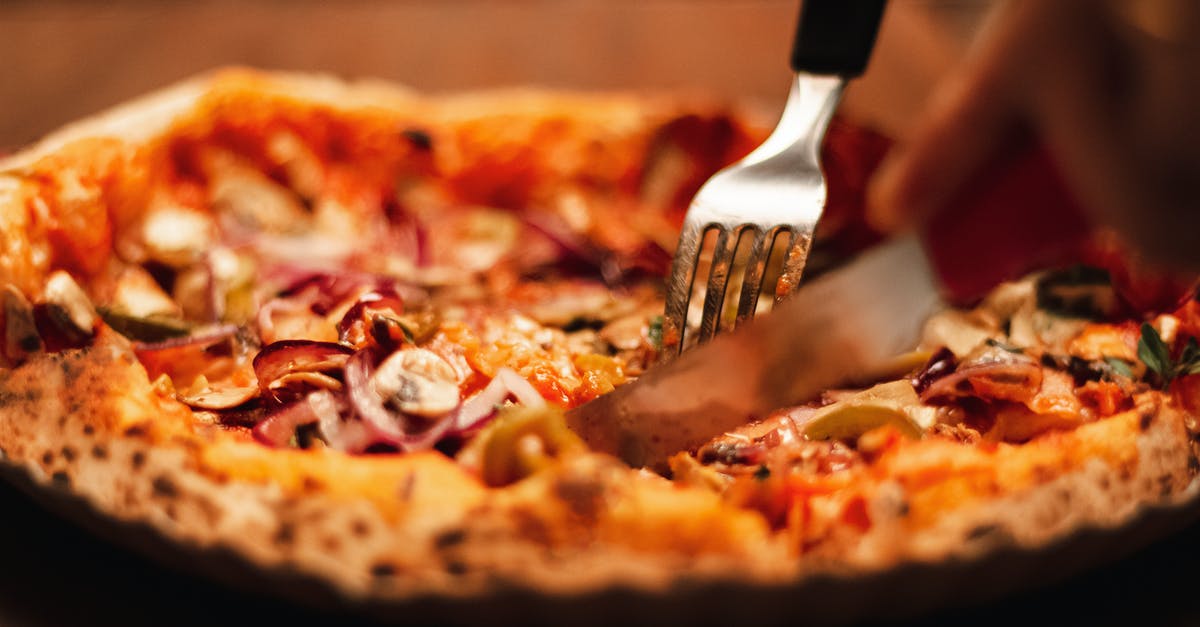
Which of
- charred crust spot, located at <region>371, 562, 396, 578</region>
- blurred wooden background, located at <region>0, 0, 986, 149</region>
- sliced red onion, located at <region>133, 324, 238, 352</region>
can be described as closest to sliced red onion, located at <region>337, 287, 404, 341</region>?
sliced red onion, located at <region>133, 324, 238, 352</region>

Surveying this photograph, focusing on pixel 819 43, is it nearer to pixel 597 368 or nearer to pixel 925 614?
pixel 597 368

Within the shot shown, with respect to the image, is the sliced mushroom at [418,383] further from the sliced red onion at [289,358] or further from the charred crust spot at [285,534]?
the charred crust spot at [285,534]

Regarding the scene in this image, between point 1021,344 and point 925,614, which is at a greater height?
point 1021,344

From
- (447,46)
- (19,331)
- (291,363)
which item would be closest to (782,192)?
(291,363)

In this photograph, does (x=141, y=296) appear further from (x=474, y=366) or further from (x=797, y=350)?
(x=797, y=350)

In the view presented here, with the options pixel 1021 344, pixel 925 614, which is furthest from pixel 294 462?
pixel 1021 344

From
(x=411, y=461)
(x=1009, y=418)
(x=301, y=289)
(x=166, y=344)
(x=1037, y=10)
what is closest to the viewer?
(x=1037, y=10)

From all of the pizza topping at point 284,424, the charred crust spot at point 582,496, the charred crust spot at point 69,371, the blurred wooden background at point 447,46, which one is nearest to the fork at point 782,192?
the charred crust spot at point 582,496

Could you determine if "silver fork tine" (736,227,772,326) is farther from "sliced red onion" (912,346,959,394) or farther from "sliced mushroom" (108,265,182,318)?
"sliced mushroom" (108,265,182,318)

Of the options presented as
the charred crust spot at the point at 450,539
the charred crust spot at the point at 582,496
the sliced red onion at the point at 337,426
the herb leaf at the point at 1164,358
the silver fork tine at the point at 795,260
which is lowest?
the charred crust spot at the point at 450,539
